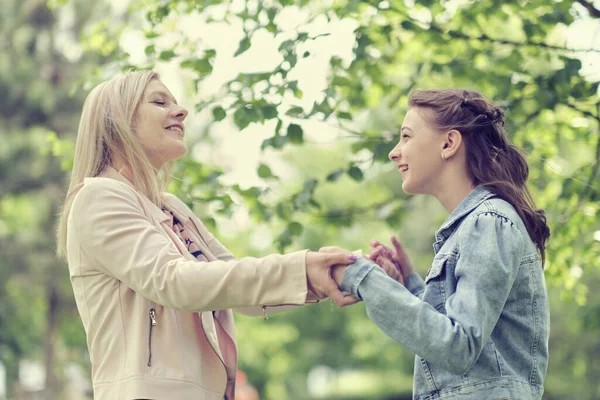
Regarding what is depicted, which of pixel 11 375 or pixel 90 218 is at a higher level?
pixel 90 218

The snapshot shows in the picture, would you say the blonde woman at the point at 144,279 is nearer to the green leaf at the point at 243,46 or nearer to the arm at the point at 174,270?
the arm at the point at 174,270

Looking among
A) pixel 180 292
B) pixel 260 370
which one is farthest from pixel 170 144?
pixel 260 370

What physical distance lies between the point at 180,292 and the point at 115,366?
1.26 feet

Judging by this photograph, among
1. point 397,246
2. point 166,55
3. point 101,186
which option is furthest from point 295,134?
point 101,186

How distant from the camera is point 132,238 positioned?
306cm

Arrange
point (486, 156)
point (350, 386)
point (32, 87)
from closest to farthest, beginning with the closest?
point (486, 156) → point (32, 87) → point (350, 386)

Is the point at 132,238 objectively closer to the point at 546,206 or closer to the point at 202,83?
the point at 202,83

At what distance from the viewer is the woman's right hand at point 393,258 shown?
3.60 meters

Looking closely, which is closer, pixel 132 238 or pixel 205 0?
pixel 132 238

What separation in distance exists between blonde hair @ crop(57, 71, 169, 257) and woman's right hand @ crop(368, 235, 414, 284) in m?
0.97

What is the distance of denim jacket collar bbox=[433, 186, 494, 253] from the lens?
3.04 metres

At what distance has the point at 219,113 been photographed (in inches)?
201

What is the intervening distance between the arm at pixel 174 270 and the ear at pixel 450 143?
714 millimetres

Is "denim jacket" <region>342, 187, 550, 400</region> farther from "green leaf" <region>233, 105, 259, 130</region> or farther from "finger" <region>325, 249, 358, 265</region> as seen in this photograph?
"green leaf" <region>233, 105, 259, 130</region>
